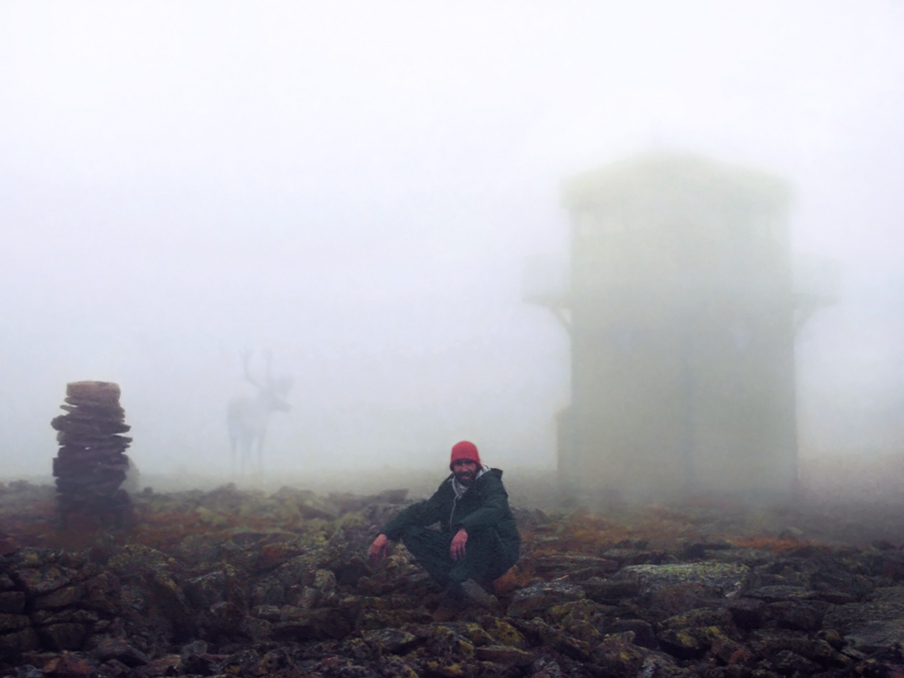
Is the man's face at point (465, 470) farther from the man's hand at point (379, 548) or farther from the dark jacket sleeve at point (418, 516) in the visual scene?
the man's hand at point (379, 548)

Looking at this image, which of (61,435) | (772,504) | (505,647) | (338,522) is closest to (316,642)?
(505,647)

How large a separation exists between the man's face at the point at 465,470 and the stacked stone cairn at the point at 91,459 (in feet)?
23.1

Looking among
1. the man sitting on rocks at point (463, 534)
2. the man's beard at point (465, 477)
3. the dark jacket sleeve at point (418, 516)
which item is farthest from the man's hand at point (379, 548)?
the man's beard at point (465, 477)

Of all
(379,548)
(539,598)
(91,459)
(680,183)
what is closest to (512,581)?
(539,598)

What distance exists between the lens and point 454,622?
19.9 feet

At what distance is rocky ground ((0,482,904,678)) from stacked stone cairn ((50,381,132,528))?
207cm

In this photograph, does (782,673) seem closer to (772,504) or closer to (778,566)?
(778,566)

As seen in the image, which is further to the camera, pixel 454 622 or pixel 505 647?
pixel 454 622

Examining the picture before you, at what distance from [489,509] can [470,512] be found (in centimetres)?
37

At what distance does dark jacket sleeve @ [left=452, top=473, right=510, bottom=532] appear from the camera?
6574 millimetres

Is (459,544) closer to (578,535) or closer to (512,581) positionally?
(512,581)

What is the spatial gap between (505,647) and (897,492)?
12920 mm

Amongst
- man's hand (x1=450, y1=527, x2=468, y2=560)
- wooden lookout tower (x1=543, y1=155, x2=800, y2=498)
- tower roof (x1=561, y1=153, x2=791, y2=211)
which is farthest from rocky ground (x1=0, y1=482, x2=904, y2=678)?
tower roof (x1=561, y1=153, x2=791, y2=211)

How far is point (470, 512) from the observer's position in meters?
6.94
